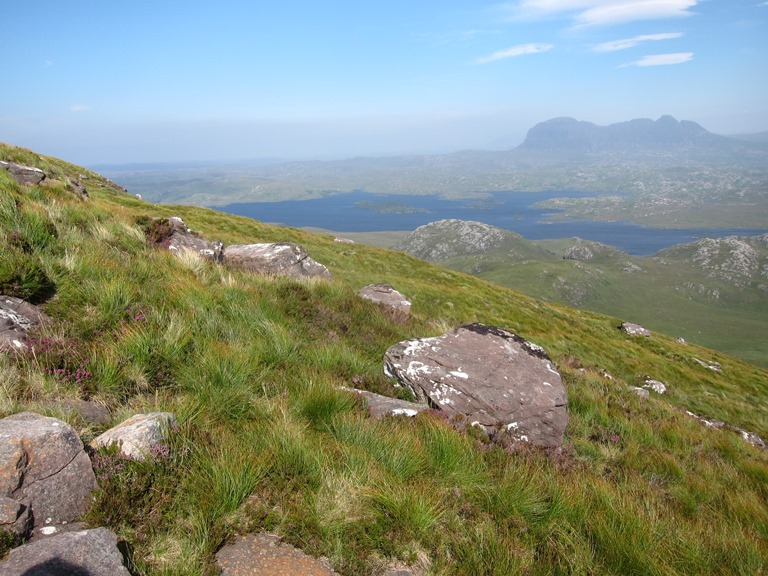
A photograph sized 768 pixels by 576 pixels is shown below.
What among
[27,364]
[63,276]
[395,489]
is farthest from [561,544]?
[63,276]

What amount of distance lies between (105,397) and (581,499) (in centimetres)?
611

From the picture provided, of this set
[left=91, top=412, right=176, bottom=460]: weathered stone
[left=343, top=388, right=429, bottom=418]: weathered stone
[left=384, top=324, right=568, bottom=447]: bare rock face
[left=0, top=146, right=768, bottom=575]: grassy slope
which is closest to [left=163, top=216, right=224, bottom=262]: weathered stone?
[left=0, top=146, right=768, bottom=575]: grassy slope

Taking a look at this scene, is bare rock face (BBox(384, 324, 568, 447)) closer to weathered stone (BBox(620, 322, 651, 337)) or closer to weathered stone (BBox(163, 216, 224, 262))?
weathered stone (BBox(163, 216, 224, 262))

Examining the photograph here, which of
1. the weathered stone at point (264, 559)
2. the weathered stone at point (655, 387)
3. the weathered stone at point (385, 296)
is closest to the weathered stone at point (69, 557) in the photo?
the weathered stone at point (264, 559)

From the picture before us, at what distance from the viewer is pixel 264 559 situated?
3404 millimetres

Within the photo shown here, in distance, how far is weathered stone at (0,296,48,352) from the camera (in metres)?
5.25

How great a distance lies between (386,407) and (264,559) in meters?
3.40

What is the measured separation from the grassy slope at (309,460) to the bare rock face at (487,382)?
0.59 metres

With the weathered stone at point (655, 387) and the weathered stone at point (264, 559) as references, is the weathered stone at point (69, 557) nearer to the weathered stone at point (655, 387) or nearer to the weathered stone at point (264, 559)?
the weathered stone at point (264, 559)

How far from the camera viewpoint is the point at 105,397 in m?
4.98

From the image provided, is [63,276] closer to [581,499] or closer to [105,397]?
[105,397]

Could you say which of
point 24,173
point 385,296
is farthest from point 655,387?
point 24,173

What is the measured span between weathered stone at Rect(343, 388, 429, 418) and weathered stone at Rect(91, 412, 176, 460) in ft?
10.1

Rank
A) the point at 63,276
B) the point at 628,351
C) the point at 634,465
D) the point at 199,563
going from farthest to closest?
1. the point at 628,351
2. the point at 634,465
3. the point at 63,276
4. the point at 199,563
